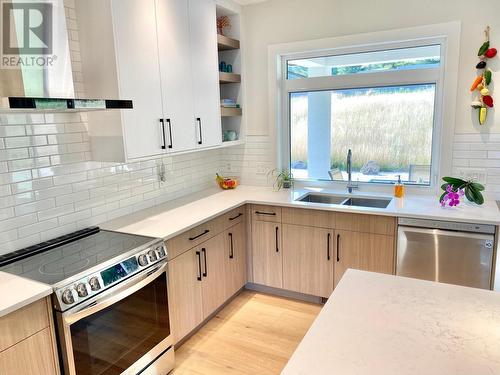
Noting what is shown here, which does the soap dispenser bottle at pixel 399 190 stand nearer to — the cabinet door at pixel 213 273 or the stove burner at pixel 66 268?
the cabinet door at pixel 213 273

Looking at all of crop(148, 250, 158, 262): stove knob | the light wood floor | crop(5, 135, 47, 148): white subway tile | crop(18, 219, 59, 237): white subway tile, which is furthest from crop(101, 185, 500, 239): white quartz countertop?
the light wood floor

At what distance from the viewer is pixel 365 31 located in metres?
3.17

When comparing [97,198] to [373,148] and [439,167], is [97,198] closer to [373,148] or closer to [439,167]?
[373,148]

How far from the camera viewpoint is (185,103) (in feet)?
9.32

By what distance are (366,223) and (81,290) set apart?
2039mm

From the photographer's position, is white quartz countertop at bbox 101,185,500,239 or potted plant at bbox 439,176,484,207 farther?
potted plant at bbox 439,176,484,207

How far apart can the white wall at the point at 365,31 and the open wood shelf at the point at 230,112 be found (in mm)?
127

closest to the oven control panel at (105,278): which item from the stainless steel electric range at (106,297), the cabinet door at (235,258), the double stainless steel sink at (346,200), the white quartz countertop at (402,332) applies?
the stainless steel electric range at (106,297)

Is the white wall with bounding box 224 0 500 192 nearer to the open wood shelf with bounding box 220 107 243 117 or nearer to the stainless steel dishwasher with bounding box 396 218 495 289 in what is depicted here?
the open wood shelf with bounding box 220 107 243 117

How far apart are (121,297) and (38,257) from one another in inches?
20.7

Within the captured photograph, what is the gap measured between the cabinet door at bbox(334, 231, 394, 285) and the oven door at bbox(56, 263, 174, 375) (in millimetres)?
1436

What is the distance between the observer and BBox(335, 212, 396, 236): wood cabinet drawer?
9.03 ft

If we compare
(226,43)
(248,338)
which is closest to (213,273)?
(248,338)

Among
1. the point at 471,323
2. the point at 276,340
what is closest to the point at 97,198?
the point at 276,340
